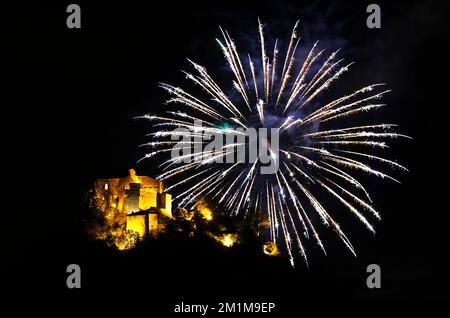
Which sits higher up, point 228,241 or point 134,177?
point 134,177

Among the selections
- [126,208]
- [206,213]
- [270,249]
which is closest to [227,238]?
[206,213]

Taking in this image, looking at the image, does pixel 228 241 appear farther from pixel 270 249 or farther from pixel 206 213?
pixel 270 249

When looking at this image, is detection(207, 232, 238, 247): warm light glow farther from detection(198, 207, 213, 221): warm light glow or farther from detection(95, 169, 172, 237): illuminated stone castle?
detection(95, 169, 172, 237): illuminated stone castle

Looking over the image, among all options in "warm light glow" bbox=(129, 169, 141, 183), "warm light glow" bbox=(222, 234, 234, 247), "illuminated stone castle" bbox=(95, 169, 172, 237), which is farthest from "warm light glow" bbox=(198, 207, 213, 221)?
"warm light glow" bbox=(129, 169, 141, 183)

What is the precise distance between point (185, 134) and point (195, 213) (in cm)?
1550

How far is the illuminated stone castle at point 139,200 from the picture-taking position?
186ft

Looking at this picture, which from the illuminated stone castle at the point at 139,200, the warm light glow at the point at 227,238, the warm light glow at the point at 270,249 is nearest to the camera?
the illuminated stone castle at the point at 139,200

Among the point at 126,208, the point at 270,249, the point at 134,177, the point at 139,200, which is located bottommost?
the point at 270,249

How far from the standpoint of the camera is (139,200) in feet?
194

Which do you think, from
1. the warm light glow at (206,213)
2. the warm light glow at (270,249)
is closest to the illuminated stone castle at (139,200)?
the warm light glow at (206,213)

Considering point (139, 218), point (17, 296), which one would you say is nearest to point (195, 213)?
point (139, 218)

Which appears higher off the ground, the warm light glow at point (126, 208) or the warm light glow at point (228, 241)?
the warm light glow at point (126, 208)

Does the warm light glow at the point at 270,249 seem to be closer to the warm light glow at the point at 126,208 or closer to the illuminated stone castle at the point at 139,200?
the illuminated stone castle at the point at 139,200
